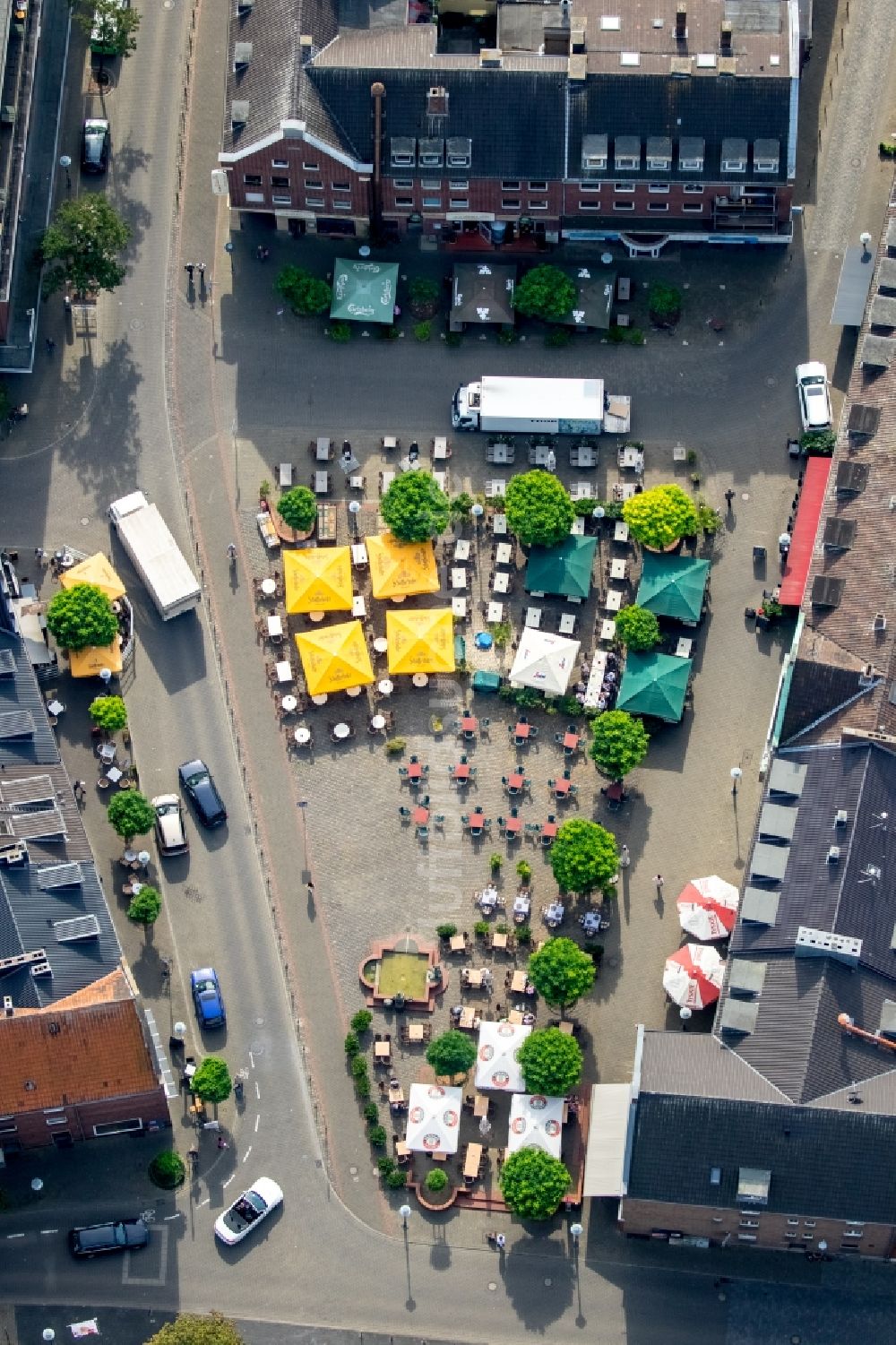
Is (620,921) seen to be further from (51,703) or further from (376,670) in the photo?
(51,703)

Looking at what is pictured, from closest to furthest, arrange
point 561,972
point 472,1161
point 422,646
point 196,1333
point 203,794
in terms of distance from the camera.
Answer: point 196,1333 < point 561,972 < point 472,1161 < point 203,794 < point 422,646

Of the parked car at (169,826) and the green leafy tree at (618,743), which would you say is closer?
the green leafy tree at (618,743)

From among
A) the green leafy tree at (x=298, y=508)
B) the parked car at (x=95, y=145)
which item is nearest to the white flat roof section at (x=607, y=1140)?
the green leafy tree at (x=298, y=508)

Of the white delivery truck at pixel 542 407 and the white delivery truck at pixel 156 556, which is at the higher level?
the white delivery truck at pixel 542 407

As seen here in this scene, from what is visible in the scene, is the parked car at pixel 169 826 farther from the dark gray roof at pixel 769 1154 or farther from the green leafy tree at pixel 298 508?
the dark gray roof at pixel 769 1154

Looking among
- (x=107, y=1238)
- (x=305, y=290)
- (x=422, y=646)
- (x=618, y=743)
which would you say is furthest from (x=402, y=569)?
(x=107, y=1238)

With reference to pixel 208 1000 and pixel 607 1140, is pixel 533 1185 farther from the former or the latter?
pixel 208 1000

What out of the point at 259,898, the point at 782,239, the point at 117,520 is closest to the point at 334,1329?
the point at 259,898
